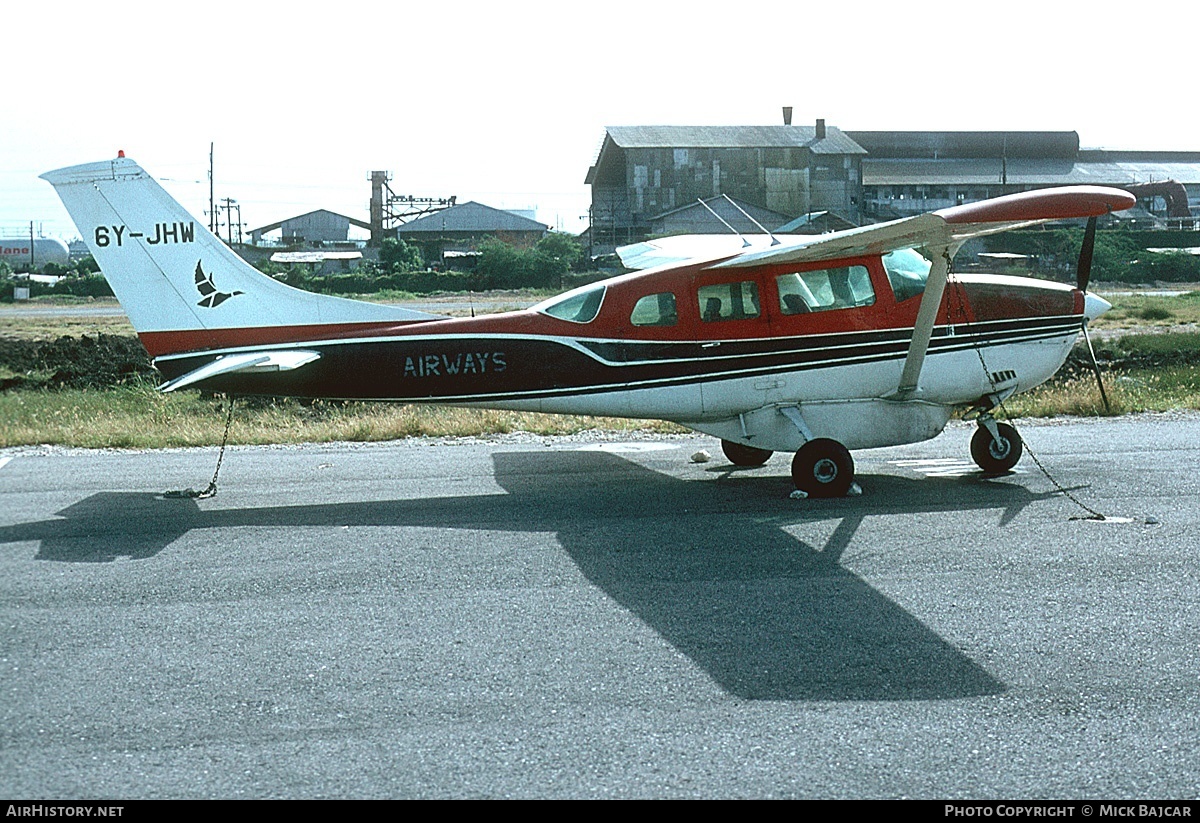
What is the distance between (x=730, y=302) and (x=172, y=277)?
17.8 feet

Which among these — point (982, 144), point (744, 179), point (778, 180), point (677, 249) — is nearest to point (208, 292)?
point (677, 249)

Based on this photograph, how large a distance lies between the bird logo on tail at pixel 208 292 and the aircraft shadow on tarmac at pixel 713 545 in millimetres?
1928

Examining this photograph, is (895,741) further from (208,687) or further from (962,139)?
(962,139)

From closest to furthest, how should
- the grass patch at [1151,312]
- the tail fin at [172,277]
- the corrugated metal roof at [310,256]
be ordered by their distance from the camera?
1. the tail fin at [172,277]
2. the grass patch at [1151,312]
3. the corrugated metal roof at [310,256]

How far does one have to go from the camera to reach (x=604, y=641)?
6934mm

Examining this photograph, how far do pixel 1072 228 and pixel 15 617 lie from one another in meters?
66.7

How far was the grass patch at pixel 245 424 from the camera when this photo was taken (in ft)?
53.1

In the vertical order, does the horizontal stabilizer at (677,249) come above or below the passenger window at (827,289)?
above

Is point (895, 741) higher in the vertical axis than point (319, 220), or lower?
lower

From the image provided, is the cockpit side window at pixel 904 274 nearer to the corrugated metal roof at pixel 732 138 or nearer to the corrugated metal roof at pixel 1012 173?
the corrugated metal roof at pixel 732 138

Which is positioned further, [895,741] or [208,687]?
[208,687]

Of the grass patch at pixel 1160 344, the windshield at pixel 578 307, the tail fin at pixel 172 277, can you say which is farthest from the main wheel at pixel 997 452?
the grass patch at pixel 1160 344

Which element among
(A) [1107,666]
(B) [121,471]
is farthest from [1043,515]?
(B) [121,471]

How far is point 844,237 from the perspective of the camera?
10758 millimetres
